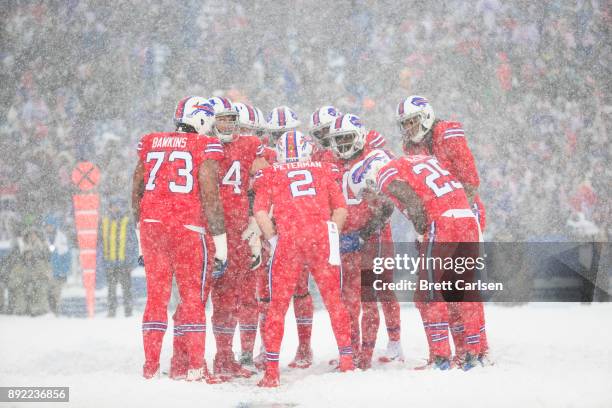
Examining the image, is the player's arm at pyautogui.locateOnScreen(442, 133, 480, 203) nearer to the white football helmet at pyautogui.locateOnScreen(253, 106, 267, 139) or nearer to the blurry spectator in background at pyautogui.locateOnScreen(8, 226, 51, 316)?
the white football helmet at pyautogui.locateOnScreen(253, 106, 267, 139)

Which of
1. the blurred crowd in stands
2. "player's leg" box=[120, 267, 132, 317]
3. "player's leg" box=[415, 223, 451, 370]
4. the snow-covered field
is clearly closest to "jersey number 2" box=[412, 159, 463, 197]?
"player's leg" box=[415, 223, 451, 370]

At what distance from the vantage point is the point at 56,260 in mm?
9273

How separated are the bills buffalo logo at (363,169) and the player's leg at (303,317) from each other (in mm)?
743

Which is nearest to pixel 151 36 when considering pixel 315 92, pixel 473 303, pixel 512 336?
pixel 315 92

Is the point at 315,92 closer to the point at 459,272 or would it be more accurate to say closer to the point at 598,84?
the point at 598,84

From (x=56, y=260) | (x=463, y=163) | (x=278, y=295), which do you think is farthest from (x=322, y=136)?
(x=56, y=260)

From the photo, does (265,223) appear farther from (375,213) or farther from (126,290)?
(126,290)

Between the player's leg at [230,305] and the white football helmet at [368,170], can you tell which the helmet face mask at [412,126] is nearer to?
the white football helmet at [368,170]

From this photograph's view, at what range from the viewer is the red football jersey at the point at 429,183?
428 cm

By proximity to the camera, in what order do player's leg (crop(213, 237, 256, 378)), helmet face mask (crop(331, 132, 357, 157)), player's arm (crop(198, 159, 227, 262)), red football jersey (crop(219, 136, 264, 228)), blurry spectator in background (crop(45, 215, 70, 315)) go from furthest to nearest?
blurry spectator in background (crop(45, 215, 70, 315)) < red football jersey (crop(219, 136, 264, 228)) < helmet face mask (crop(331, 132, 357, 157)) < player's leg (crop(213, 237, 256, 378)) < player's arm (crop(198, 159, 227, 262))

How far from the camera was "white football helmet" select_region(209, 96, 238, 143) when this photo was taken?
4.75 meters

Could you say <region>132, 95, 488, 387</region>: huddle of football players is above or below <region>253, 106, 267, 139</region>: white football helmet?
below

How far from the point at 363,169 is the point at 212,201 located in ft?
3.35

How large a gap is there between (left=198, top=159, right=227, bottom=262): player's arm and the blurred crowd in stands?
223 inches
